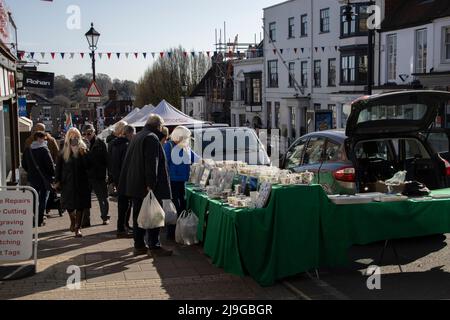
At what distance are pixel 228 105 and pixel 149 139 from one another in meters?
56.2

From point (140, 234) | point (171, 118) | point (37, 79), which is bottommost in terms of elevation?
point (140, 234)

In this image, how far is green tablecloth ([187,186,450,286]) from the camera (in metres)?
6.36

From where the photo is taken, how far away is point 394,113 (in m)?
8.27

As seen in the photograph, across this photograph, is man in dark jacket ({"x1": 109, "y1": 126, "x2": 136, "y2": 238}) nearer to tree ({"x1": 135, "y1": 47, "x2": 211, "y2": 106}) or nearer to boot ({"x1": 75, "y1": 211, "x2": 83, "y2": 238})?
boot ({"x1": 75, "y1": 211, "x2": 83, "y2": 238})

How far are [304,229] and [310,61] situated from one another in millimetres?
36907

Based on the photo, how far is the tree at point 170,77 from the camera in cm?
7062

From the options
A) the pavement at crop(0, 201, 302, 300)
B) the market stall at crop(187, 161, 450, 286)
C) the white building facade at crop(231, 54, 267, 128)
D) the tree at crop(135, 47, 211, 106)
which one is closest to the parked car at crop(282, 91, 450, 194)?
the market stall at crop(187, 161, 450, 286)

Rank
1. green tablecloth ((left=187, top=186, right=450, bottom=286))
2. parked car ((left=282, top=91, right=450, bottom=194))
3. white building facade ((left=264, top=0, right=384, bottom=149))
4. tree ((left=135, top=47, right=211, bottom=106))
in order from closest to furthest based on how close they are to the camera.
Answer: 1. green tablecloth ((left=187, top=186, right=450, bottom=286))
2. parked car ((left=282, top=91, right=450, bottom=194))
3. white building facade ((left=264, top=0, right=384, bottom=149))
4. tree ((left=135, top=47, right=211, bottom=106))

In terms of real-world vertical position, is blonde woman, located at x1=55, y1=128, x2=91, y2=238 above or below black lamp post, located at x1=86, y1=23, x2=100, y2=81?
below

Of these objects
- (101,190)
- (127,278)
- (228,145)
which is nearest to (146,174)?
(127,278)

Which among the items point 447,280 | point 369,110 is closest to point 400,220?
point 447,280

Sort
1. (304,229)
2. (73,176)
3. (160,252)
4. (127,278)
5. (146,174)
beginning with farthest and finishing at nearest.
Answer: (73,176) → (160,252) → (146,174) → (127,278) → (304,229)

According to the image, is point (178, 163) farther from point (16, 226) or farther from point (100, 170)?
point (16, 226)

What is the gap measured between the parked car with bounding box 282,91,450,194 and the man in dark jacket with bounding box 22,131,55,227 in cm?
460
